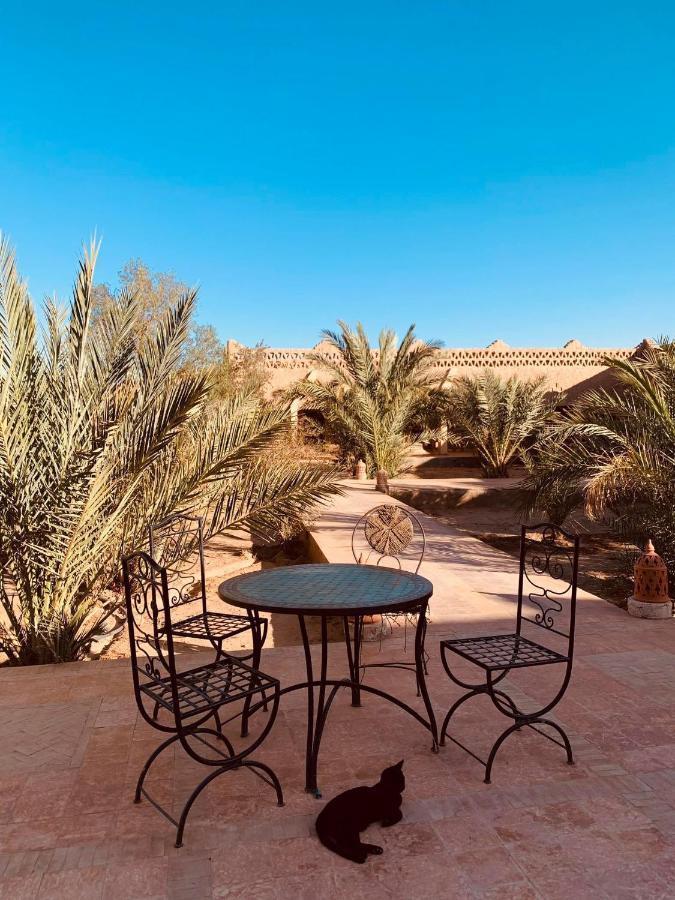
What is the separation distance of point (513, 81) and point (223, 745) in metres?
16.7

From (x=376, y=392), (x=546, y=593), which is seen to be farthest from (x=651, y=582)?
(x=376, y=392)

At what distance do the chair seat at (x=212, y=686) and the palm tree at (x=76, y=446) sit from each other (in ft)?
6.71

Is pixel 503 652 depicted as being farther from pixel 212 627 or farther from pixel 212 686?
pixel 212 627

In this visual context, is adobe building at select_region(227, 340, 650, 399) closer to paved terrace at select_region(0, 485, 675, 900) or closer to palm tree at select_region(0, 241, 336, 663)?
palm tree at select_region(0, 241, 336, 663)

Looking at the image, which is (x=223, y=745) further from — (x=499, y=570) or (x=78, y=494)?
(x=499, y=570)

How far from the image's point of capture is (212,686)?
2723 millimetres

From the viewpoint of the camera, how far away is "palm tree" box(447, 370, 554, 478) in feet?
58.8

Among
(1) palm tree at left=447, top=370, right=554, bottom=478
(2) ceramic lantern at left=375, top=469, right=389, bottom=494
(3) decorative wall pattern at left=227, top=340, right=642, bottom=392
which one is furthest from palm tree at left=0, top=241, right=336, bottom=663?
(3) decorative wall pattern at left=227, top=340, right=642, bottom=392

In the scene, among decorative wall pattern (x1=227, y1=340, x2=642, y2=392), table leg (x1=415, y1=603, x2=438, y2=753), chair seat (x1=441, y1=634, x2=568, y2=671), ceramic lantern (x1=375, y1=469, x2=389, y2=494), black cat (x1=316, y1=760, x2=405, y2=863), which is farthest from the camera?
decorative wall pattern (x1=227, y1=340, x2=642, y2=392)

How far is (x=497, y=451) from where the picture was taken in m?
18.4

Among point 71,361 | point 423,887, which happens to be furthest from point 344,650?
point 71,361

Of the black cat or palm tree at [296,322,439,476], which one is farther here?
palm tree at [296,322,439,476]

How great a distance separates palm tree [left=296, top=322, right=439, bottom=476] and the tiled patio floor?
1355 cm

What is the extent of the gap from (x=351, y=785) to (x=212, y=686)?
75 centimetres
